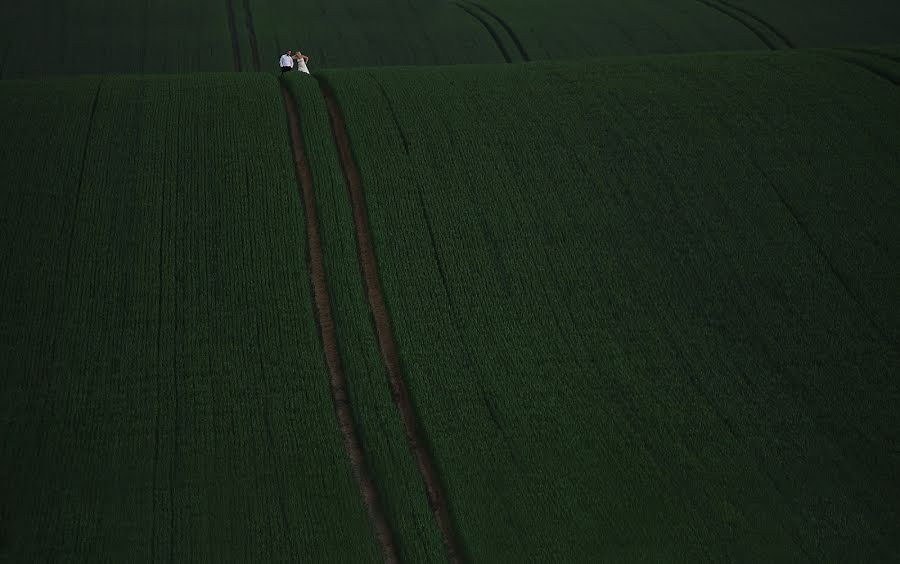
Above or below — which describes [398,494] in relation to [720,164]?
below

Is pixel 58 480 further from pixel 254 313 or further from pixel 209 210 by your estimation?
pixel 209 210

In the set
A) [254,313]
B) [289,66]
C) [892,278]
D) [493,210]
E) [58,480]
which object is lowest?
[58,480]

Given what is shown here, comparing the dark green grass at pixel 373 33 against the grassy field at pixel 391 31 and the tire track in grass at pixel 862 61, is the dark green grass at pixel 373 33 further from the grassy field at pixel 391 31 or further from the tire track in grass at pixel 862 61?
the tire track in grass at pixel 862 61

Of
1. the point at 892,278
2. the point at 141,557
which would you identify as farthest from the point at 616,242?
the point at 141,557

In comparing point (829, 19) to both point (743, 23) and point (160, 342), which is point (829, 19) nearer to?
point (743, 23)

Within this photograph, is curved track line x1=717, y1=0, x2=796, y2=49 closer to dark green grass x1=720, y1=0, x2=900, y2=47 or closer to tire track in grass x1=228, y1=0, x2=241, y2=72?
dark green grass x1=720, y1=0, x2=900, y2=47

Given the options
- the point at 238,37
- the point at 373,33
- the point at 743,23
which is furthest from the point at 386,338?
the point at 743,23

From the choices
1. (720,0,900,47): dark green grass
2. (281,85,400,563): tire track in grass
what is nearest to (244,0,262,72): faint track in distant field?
(281,85,400,563): tire track in grass
